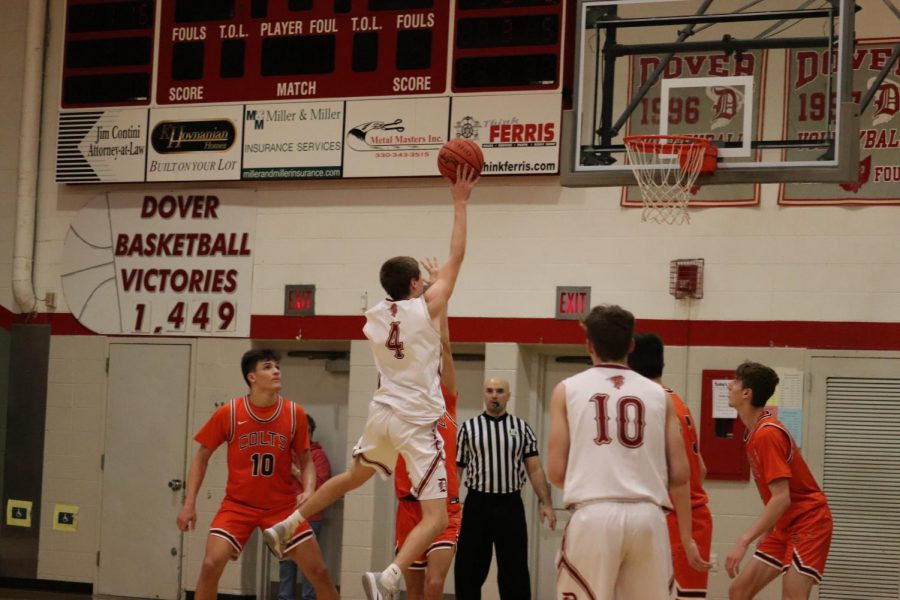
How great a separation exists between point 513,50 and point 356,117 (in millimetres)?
1734

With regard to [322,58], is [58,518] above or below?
below

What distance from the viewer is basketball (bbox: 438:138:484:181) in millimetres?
7211

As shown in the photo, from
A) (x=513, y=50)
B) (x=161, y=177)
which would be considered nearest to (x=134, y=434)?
(x=161, y=177)

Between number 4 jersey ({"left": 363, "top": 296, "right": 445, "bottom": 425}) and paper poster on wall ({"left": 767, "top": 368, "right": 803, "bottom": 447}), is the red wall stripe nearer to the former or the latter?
paper poster on wall ({"left": 767, "top": 368, "right": 803, "bottom": 447})

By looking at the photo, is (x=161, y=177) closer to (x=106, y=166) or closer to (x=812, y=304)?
(x=106, y=166)

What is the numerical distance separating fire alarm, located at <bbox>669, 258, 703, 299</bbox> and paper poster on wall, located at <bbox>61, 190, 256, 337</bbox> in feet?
14.3

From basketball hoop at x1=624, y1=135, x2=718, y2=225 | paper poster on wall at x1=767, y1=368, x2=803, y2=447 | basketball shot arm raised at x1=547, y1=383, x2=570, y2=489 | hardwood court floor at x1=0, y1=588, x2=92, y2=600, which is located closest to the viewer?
basketball shot arm raised at x1=547, y1=383, x2=570, y2=489

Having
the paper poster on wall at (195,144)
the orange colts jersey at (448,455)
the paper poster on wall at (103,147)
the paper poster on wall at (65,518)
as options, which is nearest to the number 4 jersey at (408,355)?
the orange colts jersey at (448,455)

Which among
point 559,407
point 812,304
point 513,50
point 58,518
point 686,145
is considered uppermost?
point 513,50

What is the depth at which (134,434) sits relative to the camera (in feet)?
41.4

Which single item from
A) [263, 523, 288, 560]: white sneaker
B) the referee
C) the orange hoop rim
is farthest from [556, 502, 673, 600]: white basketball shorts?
the referee

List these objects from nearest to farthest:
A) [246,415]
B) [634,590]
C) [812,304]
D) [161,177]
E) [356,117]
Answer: [634,590], [246,415], [812,304], [356,117], [161,177]

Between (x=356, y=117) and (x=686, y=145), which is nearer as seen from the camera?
(x=686, y=145)

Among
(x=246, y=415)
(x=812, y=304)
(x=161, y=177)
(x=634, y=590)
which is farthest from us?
(x=161, y=177)
